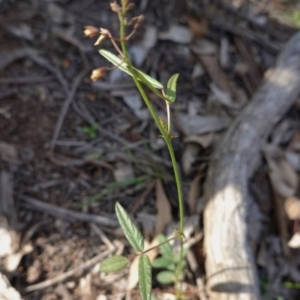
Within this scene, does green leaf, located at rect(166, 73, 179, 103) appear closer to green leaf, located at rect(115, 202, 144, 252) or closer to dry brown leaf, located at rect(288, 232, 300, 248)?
green leaf, located at rect(115, 202, 144, 252)

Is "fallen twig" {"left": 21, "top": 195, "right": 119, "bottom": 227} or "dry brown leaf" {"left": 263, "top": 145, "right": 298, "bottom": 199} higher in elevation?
"dry brown leaf" {"left": 263, "top": 145, "right": 298, "bottom": 199}

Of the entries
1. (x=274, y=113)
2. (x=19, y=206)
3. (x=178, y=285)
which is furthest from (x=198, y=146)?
(x=19, y=206)

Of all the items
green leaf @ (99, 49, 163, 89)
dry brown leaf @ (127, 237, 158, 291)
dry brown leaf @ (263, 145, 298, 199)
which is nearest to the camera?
green leaf @ (99, 49, 163, 89)

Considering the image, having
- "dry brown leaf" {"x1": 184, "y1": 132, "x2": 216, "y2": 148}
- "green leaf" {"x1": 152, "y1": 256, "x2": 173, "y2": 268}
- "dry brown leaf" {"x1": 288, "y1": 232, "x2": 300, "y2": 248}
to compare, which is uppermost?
"dry brown leaf" {"x1": 184, "y1": 132, "x2": 216, "y2": 148}

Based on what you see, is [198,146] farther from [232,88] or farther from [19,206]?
[19,206]

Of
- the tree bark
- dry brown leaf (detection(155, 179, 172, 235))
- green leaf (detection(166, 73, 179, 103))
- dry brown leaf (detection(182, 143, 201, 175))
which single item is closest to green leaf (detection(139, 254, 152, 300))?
green leaf (detection(166, 73, 179, 103))

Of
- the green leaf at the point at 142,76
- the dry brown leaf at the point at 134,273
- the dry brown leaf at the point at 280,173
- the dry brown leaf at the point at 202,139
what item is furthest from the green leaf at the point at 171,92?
the dry brown leaf at the point at 280,173

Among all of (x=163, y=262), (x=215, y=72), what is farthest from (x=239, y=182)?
(x=215, y=72)
